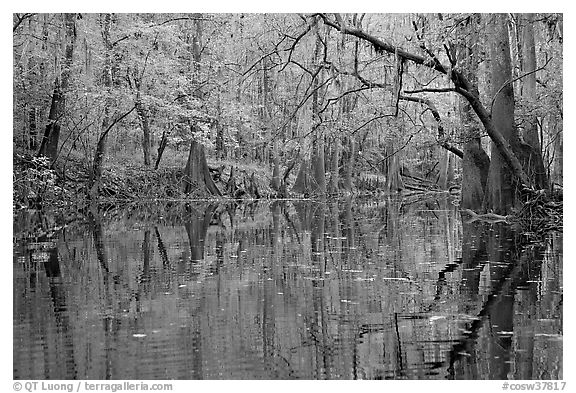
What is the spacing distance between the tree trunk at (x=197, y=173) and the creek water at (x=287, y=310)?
47.5 ft

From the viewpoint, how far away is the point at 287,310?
5.59m

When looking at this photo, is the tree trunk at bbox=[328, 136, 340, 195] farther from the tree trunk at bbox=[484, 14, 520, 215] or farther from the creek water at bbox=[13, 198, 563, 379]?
the creek water at bbox=[13, 198, 563, 379]

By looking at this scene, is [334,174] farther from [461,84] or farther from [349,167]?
[461,84]

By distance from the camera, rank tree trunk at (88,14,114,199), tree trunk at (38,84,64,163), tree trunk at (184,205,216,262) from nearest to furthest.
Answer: tree trunk at (184,205,216,262) → tree trunk at (38,84,64,163) → tree trunk at (88,14,114,199)

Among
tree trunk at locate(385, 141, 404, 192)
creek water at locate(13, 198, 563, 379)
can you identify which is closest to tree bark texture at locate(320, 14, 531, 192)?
creek water at locate(13, 198, 563, 379)

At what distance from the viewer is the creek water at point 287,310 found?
14.0ft

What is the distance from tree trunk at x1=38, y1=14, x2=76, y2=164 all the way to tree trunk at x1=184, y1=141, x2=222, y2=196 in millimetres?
5129

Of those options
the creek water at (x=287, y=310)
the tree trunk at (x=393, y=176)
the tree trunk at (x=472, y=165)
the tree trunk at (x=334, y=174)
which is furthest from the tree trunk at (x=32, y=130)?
the tree trunk at (x=393, y=176)

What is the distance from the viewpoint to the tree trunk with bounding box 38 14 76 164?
20484 mm

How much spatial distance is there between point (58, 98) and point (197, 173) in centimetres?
590

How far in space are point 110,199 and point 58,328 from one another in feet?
61.6

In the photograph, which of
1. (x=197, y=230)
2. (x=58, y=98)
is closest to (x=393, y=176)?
(x=58, y=98)

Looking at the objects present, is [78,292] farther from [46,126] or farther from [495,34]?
[46,126]
